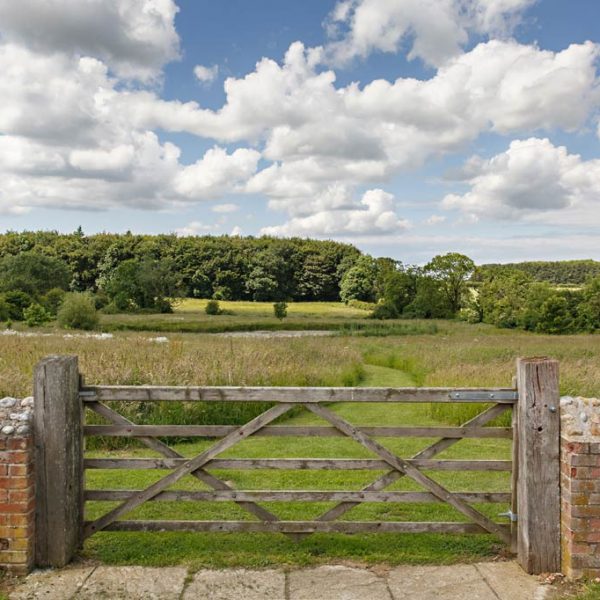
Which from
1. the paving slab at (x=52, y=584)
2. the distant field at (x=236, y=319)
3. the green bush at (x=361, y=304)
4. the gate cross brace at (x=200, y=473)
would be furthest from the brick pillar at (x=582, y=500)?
the green bush at (x=361, y=304)

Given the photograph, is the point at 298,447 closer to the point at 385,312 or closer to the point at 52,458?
the point at 52,458

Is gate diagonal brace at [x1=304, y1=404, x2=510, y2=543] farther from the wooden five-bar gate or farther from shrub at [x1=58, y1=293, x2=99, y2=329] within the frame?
shrub at [x1=58, y1=293, x2=99, y2=329]

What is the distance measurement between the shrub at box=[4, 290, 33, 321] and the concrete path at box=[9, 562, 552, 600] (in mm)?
46108

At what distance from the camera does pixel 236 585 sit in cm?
477

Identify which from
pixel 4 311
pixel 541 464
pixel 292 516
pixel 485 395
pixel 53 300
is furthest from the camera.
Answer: pixel 53 300

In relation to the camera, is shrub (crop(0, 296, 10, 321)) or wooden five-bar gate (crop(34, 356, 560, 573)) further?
shrub (crop(0, 296, 10, 321))

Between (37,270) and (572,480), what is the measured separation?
2401 inches

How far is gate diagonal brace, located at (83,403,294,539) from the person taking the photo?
17.1 ft

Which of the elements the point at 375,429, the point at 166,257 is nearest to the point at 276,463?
the point at 375,429

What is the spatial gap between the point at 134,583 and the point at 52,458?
49.2 inches

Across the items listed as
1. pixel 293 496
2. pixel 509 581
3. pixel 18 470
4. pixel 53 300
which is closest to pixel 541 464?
pixel 509 581

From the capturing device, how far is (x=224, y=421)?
11070 millimetres

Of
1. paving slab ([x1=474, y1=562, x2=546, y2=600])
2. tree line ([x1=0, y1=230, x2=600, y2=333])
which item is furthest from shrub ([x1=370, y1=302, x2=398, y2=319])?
paving slab ([x1=474, y1=562, x2=546, y2=600])

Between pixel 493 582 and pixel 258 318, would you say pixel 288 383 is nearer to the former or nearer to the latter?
pixel 493 582
